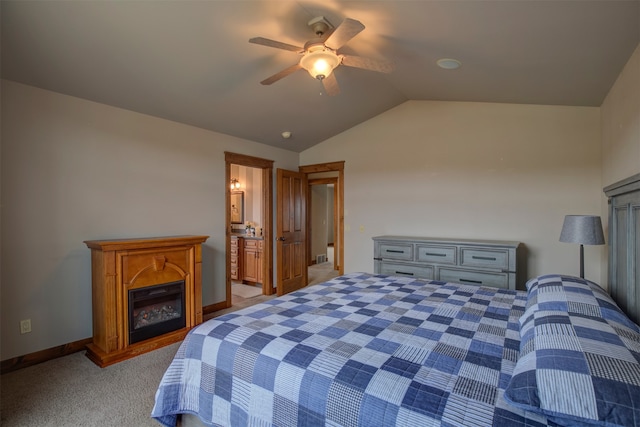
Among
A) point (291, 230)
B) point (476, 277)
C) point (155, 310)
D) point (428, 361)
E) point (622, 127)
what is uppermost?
point (622, 127)

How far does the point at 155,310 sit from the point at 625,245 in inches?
149

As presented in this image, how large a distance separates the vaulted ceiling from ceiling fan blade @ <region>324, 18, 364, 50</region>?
12.0 inches

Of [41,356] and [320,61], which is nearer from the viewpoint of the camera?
[320,61]

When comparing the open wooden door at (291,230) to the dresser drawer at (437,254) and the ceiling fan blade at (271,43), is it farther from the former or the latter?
the ceiling fan blade at (271,43)

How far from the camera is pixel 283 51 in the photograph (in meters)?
2.69

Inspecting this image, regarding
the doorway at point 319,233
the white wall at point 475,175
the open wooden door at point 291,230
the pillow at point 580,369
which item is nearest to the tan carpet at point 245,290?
the open wooden door at point 291,230

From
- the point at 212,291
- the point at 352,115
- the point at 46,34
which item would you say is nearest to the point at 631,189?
the point at 352,115

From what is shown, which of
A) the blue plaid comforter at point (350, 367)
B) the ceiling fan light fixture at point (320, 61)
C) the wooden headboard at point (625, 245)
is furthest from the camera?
the ceiling fan light fixture at point (320, 61)

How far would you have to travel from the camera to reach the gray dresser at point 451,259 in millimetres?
3324

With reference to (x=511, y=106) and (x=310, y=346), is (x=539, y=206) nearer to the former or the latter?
(x=511, y=106)

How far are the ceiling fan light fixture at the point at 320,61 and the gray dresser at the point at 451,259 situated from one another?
2360mm

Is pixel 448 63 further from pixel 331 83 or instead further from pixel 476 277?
pixel 476 277

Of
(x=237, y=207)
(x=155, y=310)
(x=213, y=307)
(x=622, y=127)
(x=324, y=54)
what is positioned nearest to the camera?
(x=324, y=54)

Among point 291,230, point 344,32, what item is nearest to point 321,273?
point 291,230
